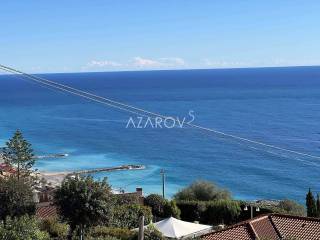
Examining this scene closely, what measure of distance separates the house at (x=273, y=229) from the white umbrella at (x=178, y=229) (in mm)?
2286

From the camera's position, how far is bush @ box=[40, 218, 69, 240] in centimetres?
1498

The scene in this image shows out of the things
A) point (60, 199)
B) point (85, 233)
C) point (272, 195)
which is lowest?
point (272, 195)

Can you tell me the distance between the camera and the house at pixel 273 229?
530 inches

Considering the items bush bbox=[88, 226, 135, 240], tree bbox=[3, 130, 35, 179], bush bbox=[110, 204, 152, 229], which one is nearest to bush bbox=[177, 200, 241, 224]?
bush bbox=[110, 204, 152, 229]

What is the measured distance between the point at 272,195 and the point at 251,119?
4446 centimetres

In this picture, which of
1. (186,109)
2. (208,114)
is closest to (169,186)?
(208,114)

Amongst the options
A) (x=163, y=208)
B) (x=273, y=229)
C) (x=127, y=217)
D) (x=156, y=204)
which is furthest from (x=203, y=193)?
(x=273, y=229)

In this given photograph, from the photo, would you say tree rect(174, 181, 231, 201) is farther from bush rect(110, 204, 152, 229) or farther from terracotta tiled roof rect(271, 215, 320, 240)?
terracotta tiled roof rect(271, 215, 320, 240)

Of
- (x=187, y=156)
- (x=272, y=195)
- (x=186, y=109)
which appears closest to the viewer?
(x=272, y=195)

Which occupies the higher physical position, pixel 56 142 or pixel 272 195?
pixel 56 142

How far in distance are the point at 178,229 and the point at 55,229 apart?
3.73 meters

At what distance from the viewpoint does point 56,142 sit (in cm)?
7094

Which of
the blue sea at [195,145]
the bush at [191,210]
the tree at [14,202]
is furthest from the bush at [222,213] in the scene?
the blue sea at [195,145]

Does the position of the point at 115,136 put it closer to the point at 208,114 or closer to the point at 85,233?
the point at 208,114
